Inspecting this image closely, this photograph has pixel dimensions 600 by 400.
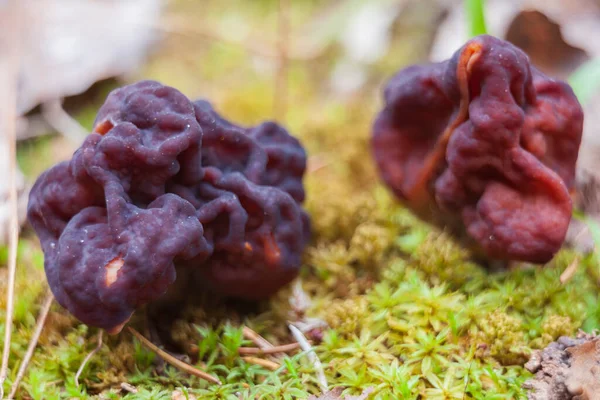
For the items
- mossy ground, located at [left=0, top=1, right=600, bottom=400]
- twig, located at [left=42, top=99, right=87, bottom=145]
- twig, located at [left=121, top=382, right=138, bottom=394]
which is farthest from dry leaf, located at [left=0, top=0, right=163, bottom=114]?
twig, located at [left=121, top=382, right=138, bottom=394]

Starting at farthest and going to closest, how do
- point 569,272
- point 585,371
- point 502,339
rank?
point 569,272, point 502,339, point 585,371

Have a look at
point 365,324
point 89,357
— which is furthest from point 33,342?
point 365,324

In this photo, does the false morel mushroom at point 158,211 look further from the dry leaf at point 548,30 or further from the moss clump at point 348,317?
the dry leaf at point 548,30

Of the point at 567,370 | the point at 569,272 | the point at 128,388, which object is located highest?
the point at 569,272

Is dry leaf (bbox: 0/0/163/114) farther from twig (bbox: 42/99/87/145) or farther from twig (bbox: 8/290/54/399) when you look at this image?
twig (bbox: 8/290/54/399)

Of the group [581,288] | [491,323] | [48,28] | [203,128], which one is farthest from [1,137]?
[581,288]

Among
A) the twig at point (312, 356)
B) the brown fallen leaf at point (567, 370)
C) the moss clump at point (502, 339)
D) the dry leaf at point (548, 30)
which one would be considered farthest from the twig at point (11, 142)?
the dry leaf at point (548, 30)

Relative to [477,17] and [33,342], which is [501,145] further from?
[33,342]
